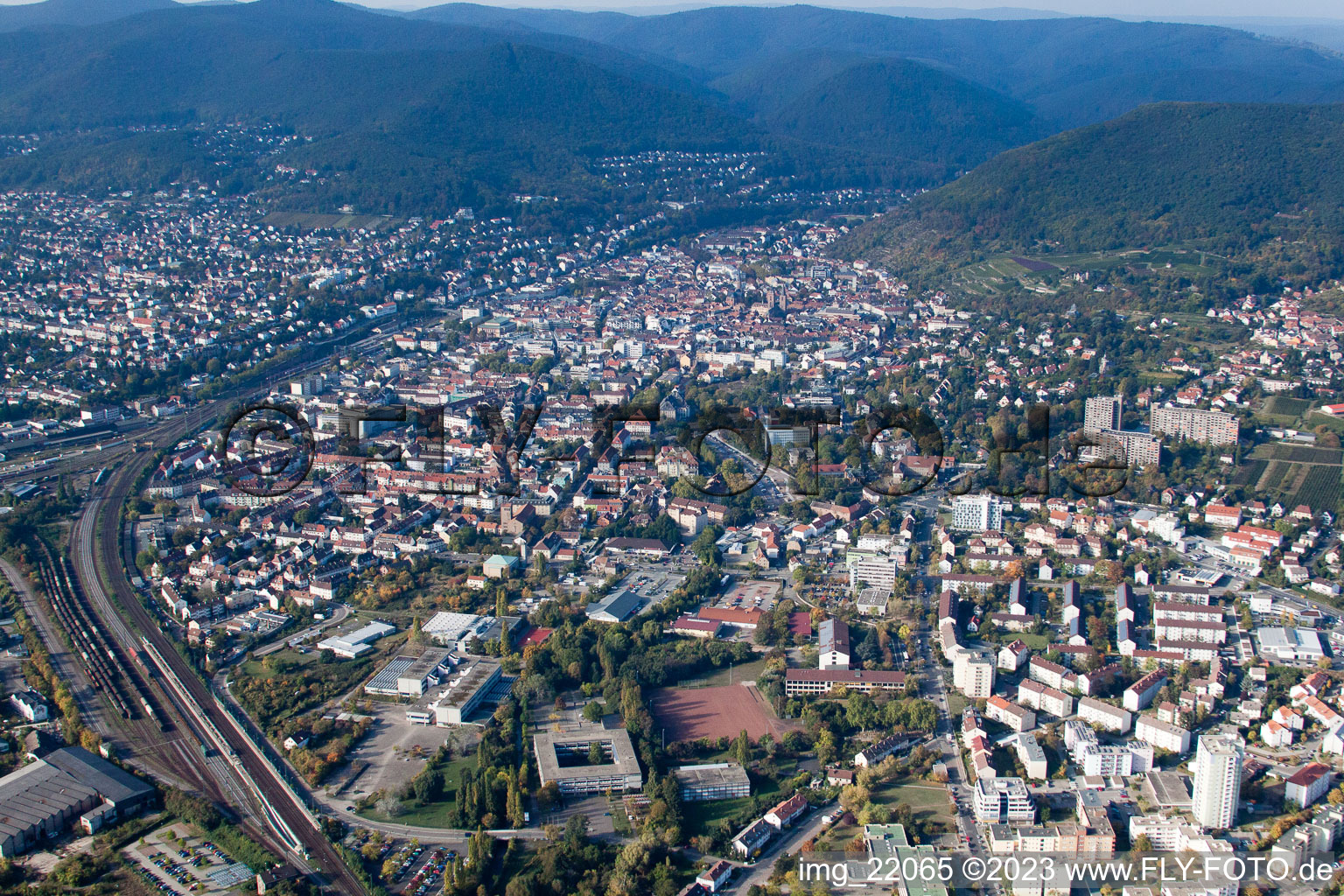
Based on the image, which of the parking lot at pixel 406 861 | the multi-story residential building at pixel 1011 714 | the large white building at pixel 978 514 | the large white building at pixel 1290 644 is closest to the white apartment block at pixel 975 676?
the multi-story residential building at pixel 1011 714

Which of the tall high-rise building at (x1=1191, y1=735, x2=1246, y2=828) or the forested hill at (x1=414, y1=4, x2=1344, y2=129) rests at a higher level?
the forested hill at (x1=414, y1=4, x2=1344, y2=129)

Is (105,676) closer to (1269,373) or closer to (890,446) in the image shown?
(890,446)

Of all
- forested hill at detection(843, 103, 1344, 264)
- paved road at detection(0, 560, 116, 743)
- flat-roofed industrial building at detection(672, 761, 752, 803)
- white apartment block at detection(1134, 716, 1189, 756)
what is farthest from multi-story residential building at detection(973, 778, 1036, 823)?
forested hill at detection(843, 103, 1344, 264)

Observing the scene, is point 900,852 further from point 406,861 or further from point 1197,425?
point 1197,425

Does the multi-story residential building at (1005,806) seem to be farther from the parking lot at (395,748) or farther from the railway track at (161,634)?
the railway track at (161,634)

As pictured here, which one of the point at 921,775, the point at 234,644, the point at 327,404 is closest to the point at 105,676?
the point at 234,644

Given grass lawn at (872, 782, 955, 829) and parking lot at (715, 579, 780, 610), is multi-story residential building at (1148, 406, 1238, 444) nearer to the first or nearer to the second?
parking lot at (715, 579, 780, 610)
